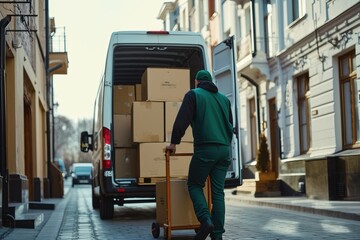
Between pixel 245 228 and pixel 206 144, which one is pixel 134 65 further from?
pixel 206 144

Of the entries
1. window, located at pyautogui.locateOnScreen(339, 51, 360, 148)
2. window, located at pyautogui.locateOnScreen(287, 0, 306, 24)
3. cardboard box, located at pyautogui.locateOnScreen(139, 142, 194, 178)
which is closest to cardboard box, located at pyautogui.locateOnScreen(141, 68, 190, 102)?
cardboard box, located at pyautogui.locateOnScreen(139, 142, 194, 178)

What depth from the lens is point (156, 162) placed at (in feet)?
35.1

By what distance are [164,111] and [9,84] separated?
3.22 metres

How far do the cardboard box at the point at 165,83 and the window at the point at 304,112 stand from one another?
340 inches

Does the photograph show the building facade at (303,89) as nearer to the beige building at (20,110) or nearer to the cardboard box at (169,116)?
the cardboard box at (169,116)

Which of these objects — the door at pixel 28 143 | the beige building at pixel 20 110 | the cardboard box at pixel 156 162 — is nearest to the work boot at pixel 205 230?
the beige building at pixel 20 110

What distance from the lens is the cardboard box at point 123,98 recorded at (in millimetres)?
12586

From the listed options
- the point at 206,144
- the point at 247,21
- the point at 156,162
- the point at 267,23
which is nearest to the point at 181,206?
the point at 206,144

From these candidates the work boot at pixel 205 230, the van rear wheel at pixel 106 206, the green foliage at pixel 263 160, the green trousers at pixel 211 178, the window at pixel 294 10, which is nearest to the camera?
the work boot at pixel 205 230

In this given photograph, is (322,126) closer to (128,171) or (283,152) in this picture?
(283,152)

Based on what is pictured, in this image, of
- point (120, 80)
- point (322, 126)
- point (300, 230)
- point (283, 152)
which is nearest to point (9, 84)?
point (120, 80)

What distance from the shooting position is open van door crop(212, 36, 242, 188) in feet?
34.6

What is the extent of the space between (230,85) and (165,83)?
105 cm

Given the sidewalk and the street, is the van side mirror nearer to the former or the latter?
the sidewalk
